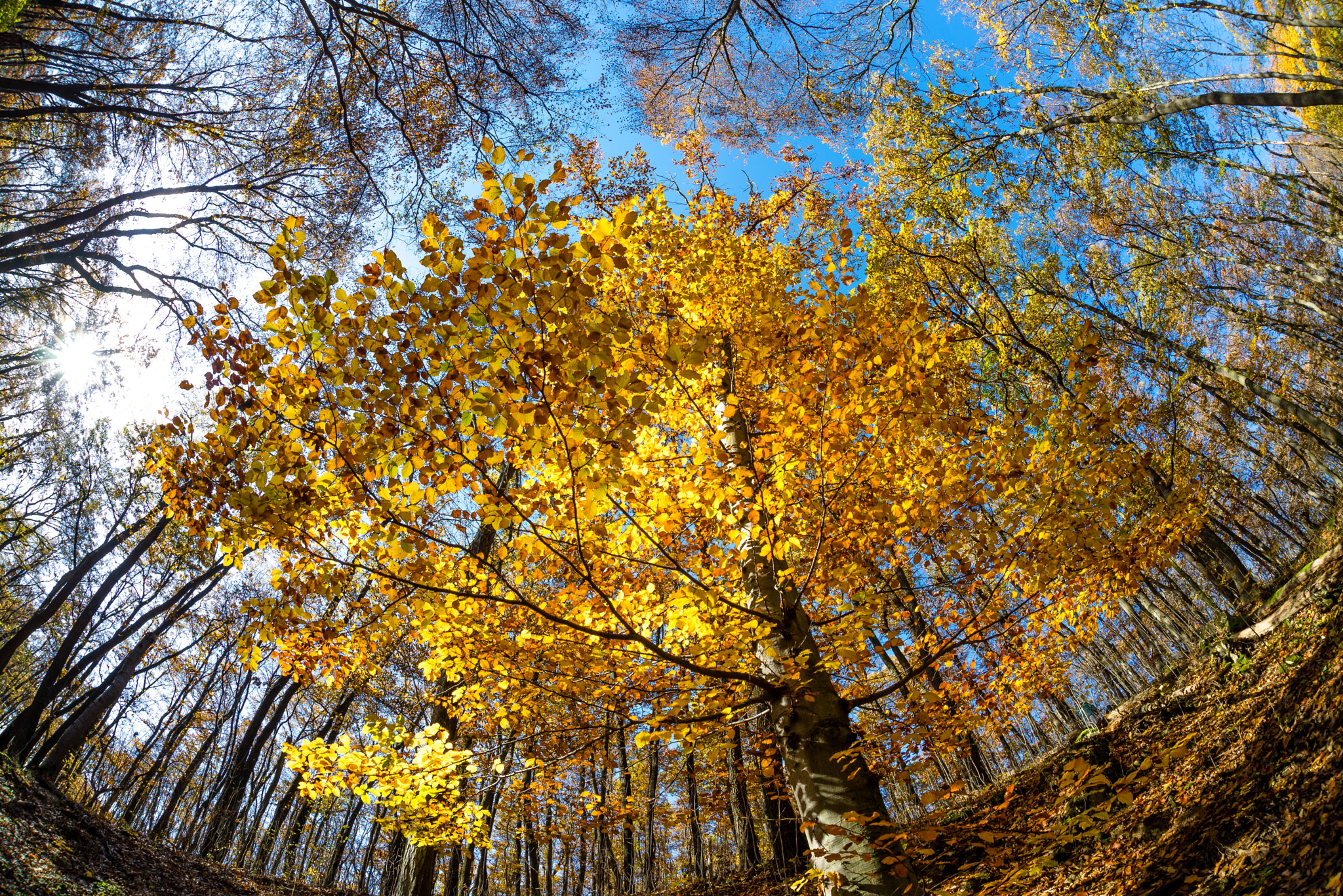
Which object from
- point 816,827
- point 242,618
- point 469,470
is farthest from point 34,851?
point 242,618

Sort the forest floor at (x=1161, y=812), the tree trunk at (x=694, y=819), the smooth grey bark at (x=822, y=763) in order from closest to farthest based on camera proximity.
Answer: the forest floor at (x=1161, y=812), the smooth grey bark at (x=822, y=763), the tree trunk at (x=694, y=819)

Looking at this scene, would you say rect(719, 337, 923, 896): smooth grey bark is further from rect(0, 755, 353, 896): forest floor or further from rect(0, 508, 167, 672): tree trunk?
rect(0, 508, 167, 672): tree trunk

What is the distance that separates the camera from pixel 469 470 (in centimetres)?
240

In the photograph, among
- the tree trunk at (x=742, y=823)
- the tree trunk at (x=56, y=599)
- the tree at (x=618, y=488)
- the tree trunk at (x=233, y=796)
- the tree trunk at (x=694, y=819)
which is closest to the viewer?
the tree at (x=618, y=488)

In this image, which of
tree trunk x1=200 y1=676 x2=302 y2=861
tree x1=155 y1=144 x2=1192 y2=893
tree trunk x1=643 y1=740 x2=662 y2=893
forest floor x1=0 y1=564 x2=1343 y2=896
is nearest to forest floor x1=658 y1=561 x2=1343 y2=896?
forest floor x1=0 y1=564 x2=1343 y2=896

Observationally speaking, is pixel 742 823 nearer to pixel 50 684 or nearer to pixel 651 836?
pixel 651 836

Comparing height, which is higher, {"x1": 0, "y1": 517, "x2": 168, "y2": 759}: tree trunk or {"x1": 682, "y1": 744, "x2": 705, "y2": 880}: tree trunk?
{"x1": 0, "y1": 517, "x2": 168, "y2": 759}: tree trunk

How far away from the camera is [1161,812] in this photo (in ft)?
12.5

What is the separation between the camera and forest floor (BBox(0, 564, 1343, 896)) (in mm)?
2441

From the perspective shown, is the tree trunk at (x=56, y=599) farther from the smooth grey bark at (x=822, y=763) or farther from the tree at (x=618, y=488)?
the smooth grey bark at (x=822, y=763)

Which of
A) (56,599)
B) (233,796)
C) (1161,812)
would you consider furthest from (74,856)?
(1161,812)

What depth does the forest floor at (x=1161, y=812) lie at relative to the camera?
8.01 ft

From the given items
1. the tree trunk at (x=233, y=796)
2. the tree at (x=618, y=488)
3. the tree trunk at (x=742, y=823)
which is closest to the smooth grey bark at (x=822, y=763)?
the tree at (x=618, y=488)

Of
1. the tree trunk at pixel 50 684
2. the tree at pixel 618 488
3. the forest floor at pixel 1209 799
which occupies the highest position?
the tree trunk at pixel 50 684
